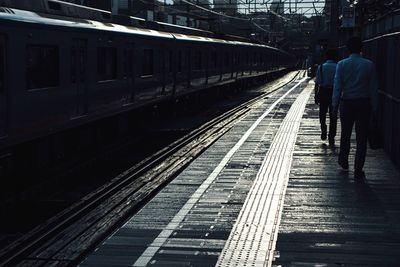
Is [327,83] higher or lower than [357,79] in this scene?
lower

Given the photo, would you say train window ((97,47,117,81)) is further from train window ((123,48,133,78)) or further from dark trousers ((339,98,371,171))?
dark trousers ((339,98,371,171))

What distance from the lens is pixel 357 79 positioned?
805cm

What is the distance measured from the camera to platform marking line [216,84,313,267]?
202 inches

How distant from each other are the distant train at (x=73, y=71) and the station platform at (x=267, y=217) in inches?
91.2

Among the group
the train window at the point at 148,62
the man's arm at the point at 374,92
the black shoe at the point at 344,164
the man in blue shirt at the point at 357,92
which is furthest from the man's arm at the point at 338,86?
the train window at the point at 148,62

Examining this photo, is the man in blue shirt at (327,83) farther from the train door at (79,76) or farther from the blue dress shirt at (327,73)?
the train door at (79,76)

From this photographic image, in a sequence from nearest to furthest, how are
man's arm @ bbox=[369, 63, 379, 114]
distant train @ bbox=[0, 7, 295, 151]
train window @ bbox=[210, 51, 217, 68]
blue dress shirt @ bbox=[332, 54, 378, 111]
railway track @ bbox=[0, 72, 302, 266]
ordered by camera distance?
railway track @ bbox=[0, 72, 302, 266] < man's arm @ bbox=[369, 63, 379, 114] < blue dress shirt @ bbox=[332, 54, 378, 111] < distant train @ bbox=[0, 7, 295, 151] < train window @ bbox=[210, 51, 217, 68]

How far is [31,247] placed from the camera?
5.61 meters

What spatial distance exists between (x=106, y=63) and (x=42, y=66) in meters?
3.29

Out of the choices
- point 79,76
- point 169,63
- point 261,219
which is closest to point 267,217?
point 261,219

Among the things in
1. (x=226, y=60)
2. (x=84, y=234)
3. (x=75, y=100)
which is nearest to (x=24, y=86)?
(x=75, y=100)

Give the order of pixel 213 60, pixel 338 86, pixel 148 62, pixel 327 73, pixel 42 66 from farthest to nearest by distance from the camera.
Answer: pixel 213 60
pixel 148 62
pixel 327 73
pixel 42 66
pixel 338 86

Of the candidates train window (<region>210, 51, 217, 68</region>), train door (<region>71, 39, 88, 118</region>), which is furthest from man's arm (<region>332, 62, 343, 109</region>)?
train window (<region>210, 51, 217, 68</region>)

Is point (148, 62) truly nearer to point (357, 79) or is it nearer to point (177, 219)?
point (357, 79)
